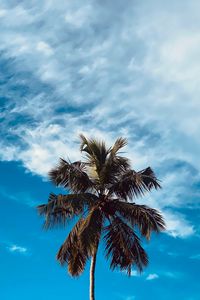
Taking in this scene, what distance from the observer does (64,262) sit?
30141 mm

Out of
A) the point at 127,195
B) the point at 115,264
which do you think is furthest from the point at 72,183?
the point at 115,264

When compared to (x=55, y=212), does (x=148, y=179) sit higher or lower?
higher

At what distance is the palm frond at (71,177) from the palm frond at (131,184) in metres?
1.68

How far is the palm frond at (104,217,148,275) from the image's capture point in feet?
96.3

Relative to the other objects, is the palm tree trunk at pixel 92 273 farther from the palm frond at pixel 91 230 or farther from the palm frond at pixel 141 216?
the palm frond at pixel 141 216

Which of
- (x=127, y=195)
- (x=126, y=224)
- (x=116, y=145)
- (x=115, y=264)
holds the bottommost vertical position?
(x=115, y=264)

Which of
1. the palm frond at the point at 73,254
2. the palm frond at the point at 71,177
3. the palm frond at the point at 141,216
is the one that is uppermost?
the palm frond at the point at 71,177

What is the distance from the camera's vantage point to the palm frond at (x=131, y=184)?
31016 mm

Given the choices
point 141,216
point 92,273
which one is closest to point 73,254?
point 92,273

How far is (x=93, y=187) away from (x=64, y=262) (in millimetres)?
4709

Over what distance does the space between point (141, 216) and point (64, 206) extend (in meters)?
4.46

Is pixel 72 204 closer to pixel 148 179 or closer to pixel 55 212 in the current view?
pixel 55 212

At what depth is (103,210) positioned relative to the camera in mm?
30250

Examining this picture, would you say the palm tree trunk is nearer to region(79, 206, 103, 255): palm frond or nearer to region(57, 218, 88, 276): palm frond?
region(57, 218, 88, 276): palm frond
